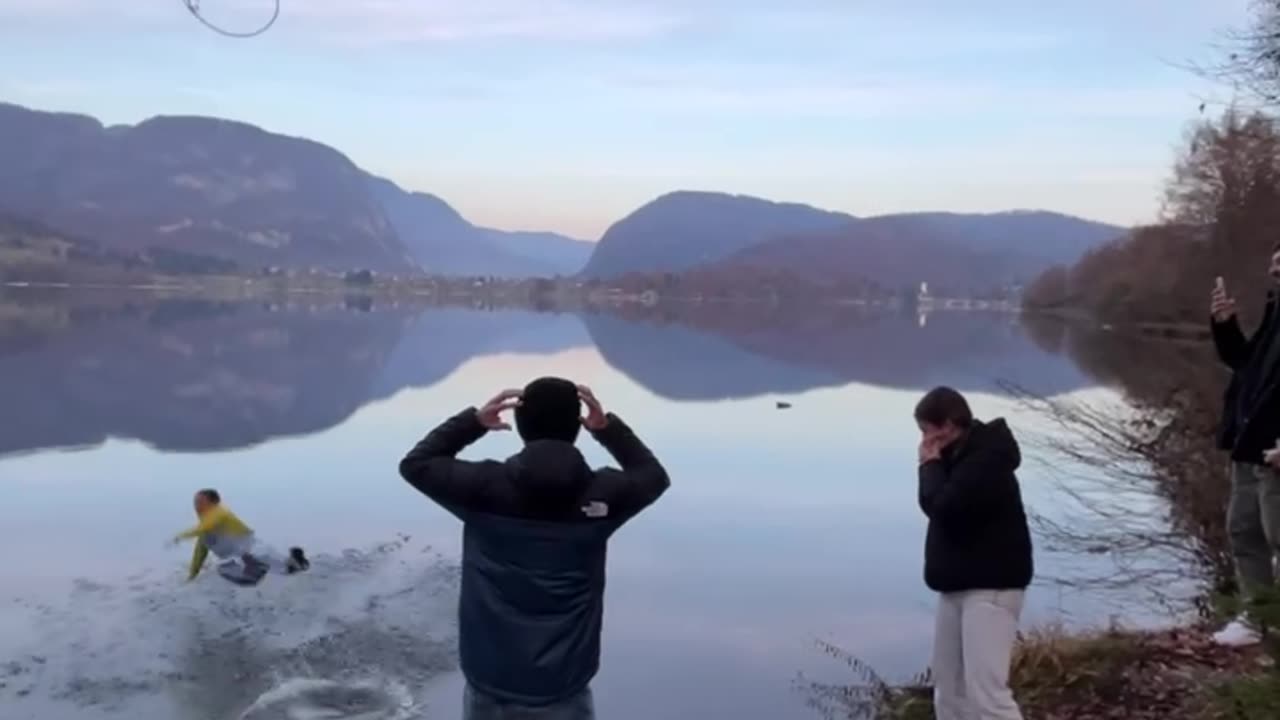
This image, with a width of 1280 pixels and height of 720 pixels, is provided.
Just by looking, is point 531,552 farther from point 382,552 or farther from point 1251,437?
point 382,552

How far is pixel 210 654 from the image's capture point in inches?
294

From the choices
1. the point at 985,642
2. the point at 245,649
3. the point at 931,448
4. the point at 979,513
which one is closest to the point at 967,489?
the point at 979,513

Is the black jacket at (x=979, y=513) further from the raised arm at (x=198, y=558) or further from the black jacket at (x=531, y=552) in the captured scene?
the raised arm at (x=198, y=558)

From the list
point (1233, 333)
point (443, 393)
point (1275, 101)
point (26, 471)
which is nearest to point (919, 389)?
point (443, 393)

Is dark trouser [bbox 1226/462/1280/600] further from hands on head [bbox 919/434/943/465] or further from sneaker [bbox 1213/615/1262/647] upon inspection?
hands on head [bbox 919/434/943/465]

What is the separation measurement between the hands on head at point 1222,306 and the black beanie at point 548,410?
10.7 feet

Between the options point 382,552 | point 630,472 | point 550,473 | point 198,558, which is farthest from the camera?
point 382,552

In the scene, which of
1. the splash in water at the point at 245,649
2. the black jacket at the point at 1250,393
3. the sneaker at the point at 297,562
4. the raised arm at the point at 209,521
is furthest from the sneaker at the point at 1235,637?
the raised arm at the point at 209,521

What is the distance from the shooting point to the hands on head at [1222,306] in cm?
542

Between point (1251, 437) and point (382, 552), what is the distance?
6.84 meters

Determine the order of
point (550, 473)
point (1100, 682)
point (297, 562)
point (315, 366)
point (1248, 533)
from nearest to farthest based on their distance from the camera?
point (550, 473)
point (1248, 533)
point (1100, 682)
point (297, 562)
point (315, 366)

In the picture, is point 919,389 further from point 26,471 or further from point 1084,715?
Result: point 1084,715

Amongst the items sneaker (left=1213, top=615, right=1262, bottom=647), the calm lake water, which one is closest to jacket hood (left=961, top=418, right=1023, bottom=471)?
sneaker (left=1213, top=615, right=1262, bottom=647)

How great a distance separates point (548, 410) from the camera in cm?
338
